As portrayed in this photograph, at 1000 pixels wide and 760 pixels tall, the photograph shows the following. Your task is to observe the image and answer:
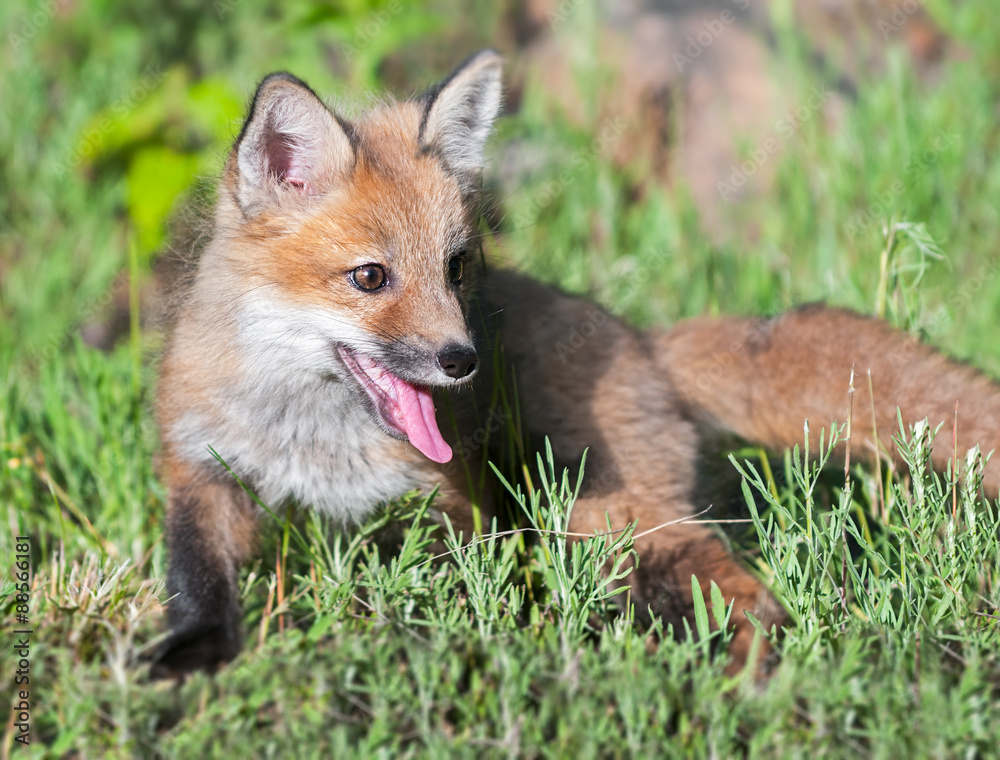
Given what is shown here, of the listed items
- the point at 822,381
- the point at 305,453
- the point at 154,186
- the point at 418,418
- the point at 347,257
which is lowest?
the point at 822,381

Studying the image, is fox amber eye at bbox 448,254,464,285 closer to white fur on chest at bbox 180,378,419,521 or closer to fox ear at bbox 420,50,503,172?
fox ear at bbox 420,50,503,172

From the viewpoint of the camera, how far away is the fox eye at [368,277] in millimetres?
3166

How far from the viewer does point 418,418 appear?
10.6 feet

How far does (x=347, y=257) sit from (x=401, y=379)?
0.46m

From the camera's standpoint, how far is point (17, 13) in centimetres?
746

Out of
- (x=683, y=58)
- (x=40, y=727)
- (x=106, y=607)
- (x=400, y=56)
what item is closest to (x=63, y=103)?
(x=400, y=56)

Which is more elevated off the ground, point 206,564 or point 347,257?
point 347,257

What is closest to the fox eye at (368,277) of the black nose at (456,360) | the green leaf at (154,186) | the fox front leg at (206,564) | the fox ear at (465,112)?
the black nose at (456,360)

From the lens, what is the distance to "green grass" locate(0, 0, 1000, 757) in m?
2.39

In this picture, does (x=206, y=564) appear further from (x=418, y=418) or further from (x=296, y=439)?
(x=418, y=418)

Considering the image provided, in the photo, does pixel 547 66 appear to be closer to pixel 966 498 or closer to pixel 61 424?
pixel 61 424

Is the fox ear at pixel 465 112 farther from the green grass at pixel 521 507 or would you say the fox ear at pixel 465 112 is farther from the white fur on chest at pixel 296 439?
the green grass at pixel 521 507

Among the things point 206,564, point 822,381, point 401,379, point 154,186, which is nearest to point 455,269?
point 401,379

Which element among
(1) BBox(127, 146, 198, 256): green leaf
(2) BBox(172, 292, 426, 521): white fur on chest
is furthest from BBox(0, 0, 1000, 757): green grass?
(2) BBox(172, 292, 426, 521): white fur on chest
